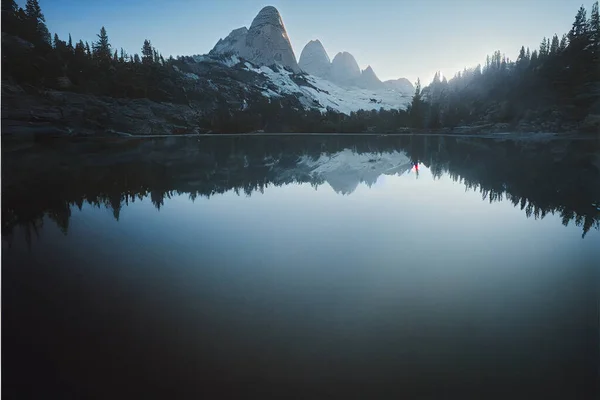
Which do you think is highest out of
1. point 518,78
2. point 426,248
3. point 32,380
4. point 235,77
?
point 235,77

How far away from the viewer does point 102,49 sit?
333ft

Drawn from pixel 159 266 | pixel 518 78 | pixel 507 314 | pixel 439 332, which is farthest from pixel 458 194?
pixel 518 78

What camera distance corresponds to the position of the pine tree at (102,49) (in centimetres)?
9774

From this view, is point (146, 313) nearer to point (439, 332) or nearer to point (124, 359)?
point (124, 359)

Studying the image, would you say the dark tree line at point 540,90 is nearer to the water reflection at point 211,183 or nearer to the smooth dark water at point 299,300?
the water reflection at point 211,183

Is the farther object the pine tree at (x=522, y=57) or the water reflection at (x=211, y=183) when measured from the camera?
the pine tree at (x=522, y=57)

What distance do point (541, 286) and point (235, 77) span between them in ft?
673

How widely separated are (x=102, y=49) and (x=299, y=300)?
403 ft

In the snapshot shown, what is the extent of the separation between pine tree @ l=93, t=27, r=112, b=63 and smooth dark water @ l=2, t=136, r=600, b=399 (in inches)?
4152

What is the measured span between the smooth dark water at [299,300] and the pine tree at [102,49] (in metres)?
105

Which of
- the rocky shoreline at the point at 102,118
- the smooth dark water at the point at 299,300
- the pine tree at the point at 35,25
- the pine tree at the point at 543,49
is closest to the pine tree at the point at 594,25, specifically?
the pine tree at the point at 543,49

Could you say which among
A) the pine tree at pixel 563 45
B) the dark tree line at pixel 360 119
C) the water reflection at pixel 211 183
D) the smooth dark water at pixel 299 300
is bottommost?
the smooth dark water at pixel 299 300

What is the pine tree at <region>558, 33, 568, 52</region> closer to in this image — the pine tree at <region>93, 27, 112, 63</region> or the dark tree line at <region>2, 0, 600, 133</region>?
the dark tree line at <region>2, 0, 600, 133</region>

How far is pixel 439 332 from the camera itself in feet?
16.5
